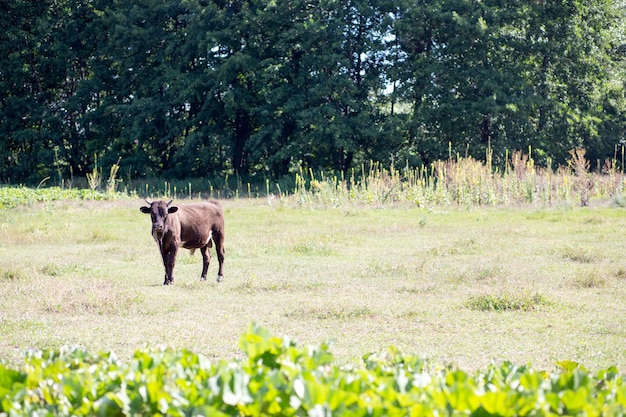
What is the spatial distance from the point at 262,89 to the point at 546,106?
1164cm

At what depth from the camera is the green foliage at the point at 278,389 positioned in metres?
3.31

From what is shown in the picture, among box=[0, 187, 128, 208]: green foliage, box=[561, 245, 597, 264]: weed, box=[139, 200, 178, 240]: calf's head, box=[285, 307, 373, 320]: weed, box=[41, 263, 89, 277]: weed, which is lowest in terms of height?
box=[285, 307, 373, 320]: weed

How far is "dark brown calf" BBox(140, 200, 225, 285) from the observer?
1191 cm

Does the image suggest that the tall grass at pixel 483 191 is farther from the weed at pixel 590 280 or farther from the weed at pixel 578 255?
the weed at pixel 590 280

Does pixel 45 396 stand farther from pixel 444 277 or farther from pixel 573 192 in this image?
pixel 573 192

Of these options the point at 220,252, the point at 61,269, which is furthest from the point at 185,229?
the point at 61,269

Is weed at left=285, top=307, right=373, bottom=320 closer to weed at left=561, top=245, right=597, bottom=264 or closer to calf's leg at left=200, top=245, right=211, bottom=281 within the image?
calf's leg at left=200, top=245, right=211, bottom=281

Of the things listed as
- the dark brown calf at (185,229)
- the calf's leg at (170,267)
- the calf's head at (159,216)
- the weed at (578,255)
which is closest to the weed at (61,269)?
the dark brown calf at (185,229)

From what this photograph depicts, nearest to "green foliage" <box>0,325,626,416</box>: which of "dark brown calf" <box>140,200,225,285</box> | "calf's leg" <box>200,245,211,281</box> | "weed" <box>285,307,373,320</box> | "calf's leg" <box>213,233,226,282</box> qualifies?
"weed" <box>285,307,373,320</box>

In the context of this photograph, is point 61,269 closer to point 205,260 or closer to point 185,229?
point 185,229

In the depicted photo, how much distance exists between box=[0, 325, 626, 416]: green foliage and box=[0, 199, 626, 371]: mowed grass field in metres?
0.40

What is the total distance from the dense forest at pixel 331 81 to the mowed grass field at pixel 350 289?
1456 cm

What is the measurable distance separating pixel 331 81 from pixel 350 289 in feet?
76.1

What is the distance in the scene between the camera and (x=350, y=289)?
11.2 metres
